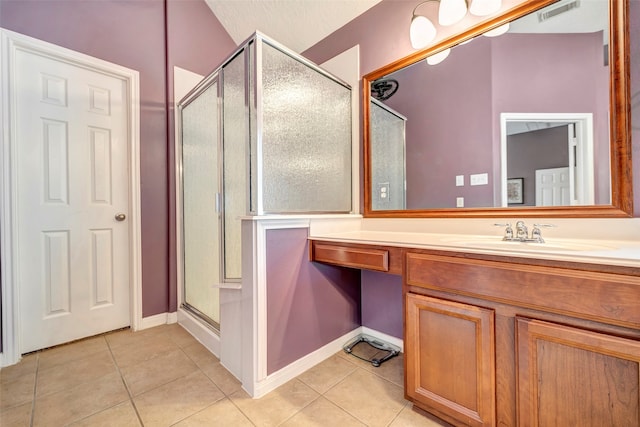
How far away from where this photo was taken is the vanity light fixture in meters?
1.36

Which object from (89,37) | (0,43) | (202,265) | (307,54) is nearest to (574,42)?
(307,54)

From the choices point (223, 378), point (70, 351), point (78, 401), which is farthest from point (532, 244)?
point (70, 351)

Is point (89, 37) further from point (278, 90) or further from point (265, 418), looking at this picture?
point (265, 418)

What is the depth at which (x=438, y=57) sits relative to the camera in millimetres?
1562

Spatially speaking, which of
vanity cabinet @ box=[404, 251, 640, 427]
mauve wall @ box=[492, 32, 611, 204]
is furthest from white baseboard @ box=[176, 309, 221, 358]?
mauve wall @ box=[492, 32, 611, 204]

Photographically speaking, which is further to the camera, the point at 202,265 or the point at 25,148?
the point at 202,265

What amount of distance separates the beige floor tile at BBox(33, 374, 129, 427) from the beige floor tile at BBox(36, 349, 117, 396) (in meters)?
0.06

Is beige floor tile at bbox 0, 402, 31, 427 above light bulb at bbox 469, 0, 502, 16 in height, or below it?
below

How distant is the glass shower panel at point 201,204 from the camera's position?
182 cm

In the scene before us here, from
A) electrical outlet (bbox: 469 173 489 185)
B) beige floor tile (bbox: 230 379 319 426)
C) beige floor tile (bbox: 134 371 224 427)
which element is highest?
electrical outlet (bbox: 469 173 489 185)

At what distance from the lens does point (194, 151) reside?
2.06 m

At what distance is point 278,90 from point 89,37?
5.13 feet

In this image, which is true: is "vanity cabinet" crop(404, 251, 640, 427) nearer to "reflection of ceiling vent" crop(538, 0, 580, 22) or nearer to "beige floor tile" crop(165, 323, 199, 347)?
"reflection of ceiling vent" crop(538, 0, 580, 22)

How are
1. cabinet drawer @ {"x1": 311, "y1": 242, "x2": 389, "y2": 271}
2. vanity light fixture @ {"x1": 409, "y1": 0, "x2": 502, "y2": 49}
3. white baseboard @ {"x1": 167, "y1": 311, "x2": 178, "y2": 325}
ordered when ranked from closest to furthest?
1. cabinet drawer @ {"x1": 311, "y1": 242, "x2": 389, "y2": 271}
2. vanity light fixture @ {"x1": 409, "y1": 0, "x2": 502, "y2": 49}
3. white baseboard @ {"x1": 167, "y1": 311, "x2": 178, "y2": 325}
